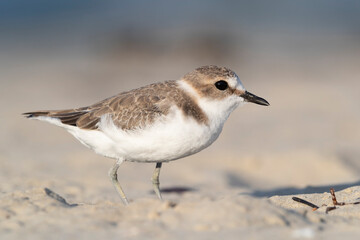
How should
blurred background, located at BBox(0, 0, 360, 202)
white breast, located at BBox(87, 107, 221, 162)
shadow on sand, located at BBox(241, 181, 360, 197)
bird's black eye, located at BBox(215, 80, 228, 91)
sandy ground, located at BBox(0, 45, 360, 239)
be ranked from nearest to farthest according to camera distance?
sandy ground, located at BBox(0, 45, 360, 239) < white breast, located at BBox(87, 107, 221, 162) < bird's black eye, located at BBox(215, 80, 228, 91) < shadow on sand, located at BBox(241, 181, 360, 197) < blurred background, located at BBox(0, 0, 360, 202)

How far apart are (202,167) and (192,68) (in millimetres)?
8631

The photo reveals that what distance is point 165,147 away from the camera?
16.3ft

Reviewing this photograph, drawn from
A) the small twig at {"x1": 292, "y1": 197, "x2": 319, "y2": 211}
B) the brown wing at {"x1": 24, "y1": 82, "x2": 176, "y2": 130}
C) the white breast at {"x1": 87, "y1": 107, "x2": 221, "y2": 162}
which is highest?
the brown wing at {"x1": 24, "y1": 82, "x2": 176, "y2": 130}

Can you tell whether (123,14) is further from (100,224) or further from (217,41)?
(100,224)

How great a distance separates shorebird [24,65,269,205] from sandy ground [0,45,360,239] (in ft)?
1.84

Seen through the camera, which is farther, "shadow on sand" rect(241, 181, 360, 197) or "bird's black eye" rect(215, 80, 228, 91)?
"shadow on sand" rect(241, 181, 360, 197)

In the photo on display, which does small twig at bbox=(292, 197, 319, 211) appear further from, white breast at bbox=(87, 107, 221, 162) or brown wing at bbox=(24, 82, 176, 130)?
brown wing at bbox=(24, 82, 176, 130)

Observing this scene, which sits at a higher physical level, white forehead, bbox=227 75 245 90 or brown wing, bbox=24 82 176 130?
white forehead, bbox=227 75 245 90

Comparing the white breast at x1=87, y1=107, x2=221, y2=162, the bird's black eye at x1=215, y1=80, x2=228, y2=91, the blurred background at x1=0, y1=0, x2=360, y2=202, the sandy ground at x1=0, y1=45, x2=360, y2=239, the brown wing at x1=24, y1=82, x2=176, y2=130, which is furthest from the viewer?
the blurred background at x1=0, y1=0, x2=360, y2=202

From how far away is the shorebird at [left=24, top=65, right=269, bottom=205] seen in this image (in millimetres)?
4966

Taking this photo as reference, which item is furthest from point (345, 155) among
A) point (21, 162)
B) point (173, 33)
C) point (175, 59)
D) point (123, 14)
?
point (123, 14)

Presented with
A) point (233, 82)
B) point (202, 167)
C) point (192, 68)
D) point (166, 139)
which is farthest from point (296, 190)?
point (192, 68)

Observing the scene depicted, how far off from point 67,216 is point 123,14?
23.3m

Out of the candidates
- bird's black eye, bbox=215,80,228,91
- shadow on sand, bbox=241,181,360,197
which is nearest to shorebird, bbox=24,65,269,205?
bird's black eye, bbox=215,80,228,91
